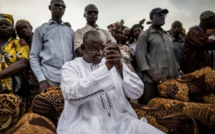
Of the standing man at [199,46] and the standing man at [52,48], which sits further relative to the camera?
the standing man at [199,46]

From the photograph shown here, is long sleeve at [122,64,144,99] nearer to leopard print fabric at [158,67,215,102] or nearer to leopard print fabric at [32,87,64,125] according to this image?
leopard print fabric at [32,87,64,125]

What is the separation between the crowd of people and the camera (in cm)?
229

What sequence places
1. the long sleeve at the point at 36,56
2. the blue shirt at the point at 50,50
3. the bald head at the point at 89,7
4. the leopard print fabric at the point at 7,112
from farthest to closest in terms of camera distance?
the bald head at the point at 89,7 < the blue shirt at the point at 50,50 < the long sleeve at the point at 36,56 < the leopard print fabric at the point at 7,112

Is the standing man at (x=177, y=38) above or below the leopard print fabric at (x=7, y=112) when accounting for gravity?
above

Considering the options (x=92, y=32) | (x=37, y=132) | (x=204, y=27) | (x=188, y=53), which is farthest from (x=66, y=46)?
(x=204, y=27)

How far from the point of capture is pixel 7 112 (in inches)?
114

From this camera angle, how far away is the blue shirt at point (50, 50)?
372cm

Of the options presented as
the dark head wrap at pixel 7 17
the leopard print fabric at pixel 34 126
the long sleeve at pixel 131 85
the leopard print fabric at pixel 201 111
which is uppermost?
the dark head wrap at pixel 7 17

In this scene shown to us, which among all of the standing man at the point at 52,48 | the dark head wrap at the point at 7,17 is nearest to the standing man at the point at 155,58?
the standing man at the point at 52,48

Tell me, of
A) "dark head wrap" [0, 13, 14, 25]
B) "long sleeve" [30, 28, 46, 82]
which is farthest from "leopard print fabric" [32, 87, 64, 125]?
"dark head wrap" [0, 13, 14, 25]

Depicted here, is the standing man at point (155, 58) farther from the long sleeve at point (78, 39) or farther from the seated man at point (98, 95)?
the seated man at point (98, 95)

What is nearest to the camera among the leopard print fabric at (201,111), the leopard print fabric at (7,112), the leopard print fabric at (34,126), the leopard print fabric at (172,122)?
the leopard print fabric at (34,126)

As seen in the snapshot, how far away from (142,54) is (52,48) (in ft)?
5.79

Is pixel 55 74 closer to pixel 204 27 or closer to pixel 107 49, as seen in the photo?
pixel 107 49
